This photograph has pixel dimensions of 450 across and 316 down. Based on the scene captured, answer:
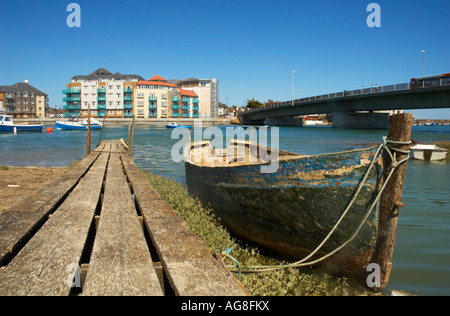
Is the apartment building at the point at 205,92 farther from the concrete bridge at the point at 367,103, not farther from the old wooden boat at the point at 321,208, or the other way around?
the old wooden boat at the point at 321,208

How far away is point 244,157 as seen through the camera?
10641mm

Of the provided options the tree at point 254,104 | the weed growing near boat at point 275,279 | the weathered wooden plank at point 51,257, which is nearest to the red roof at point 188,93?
the tree at point 254,104

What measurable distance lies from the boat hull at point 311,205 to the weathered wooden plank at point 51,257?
8.97ft

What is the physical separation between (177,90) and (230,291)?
118 meters

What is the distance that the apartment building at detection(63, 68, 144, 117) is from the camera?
107938 mm

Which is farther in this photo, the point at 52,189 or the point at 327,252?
the point at 52,189

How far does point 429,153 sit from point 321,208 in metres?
19.0

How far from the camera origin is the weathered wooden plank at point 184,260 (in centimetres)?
239

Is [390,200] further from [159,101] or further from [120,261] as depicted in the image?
[159,101]

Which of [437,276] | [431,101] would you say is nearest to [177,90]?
[431,101]

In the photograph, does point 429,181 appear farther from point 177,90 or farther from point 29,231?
point 177,90

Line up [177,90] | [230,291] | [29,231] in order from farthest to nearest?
[177,90]
[29,231]
[230,291]

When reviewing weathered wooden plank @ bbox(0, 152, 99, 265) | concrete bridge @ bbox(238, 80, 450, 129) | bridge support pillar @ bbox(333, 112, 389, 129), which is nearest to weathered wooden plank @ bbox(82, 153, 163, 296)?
weathered wooden plank @ bbox(0, 152, 99, 265)
